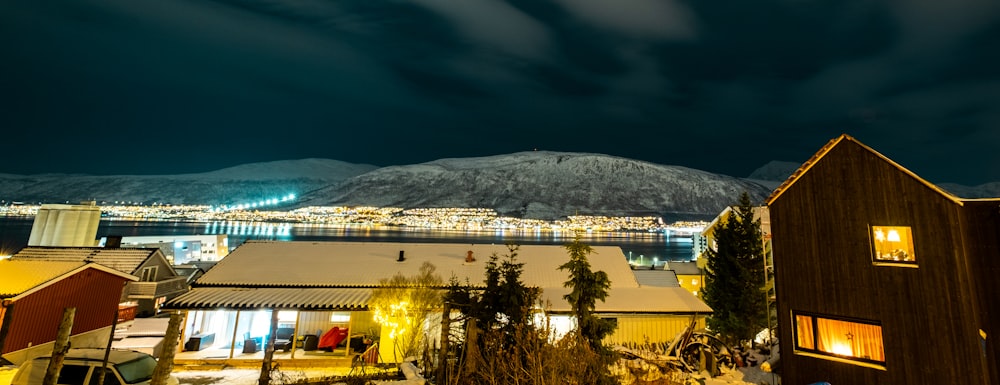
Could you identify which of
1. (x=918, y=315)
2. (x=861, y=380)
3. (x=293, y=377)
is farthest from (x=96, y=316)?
(x=918, y=315)

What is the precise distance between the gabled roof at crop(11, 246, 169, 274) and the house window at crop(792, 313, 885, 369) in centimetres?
3154

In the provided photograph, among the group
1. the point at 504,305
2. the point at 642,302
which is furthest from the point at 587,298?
the point at 642,302

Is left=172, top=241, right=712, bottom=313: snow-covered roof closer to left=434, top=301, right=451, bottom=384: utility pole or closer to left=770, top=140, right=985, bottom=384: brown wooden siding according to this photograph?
left=434, top=301, right=451, bottom=384: utility pole

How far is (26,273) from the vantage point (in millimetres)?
18016

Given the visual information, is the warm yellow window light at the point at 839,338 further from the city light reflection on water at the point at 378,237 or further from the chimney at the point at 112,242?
the city light reflection on water at the point at 378,237

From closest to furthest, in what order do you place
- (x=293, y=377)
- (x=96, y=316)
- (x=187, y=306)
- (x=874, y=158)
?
1. (x=874, y=158)
2. (x=293, y=377)
3. (x=187, y=306)
4. (x=96, y=316)

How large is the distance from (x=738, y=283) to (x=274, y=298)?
2242 cm

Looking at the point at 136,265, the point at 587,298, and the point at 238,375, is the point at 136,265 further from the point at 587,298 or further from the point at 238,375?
the point at 587,298

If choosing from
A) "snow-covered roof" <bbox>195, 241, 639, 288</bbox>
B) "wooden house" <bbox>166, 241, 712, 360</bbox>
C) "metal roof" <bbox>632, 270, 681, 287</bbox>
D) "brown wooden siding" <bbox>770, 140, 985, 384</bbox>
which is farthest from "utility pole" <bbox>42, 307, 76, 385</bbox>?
"metal roof" <bbox>632, 270, 681, 287</bbox>

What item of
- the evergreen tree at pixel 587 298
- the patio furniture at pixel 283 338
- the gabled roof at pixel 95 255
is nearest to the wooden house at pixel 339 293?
the patio furniture at pixel 283 338

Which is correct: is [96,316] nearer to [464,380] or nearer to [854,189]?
[464,380]

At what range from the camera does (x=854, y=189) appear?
1203 cm

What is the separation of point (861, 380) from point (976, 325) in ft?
9.69

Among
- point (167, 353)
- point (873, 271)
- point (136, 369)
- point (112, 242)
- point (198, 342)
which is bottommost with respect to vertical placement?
point (198, 342)
